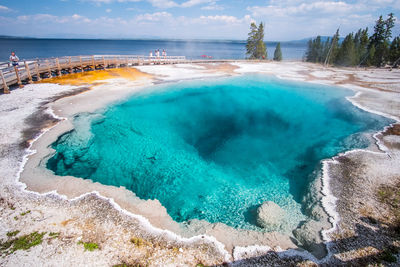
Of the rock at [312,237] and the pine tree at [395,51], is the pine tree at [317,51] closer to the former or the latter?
the pine tree at [395,51]

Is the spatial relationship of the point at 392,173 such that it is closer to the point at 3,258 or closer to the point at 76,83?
the point at 3,258

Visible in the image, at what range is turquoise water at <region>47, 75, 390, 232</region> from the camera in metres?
8.81

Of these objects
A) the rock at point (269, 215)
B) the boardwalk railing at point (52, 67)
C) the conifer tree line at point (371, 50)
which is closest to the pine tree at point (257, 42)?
the conifer tree line at point (371, 50)

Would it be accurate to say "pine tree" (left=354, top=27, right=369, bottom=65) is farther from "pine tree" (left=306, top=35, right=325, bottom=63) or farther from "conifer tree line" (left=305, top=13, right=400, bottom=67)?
"pine tree" (left=306, top=35, right=325, bottom=63)

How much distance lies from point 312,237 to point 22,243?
8301 millimetres

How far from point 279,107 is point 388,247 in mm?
16408

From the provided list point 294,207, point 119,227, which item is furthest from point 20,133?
point 294,207

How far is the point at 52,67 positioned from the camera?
24734mm

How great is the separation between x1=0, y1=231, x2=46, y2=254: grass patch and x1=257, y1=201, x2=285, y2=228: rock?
6.73m

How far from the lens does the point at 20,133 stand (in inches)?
450

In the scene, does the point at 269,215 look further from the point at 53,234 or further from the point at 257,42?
the point at 257,42

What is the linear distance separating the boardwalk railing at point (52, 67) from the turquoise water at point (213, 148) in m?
11.1

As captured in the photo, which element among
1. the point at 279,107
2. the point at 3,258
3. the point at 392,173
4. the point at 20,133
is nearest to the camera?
the point at 3,258

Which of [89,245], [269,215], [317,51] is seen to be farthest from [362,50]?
[89,245]
